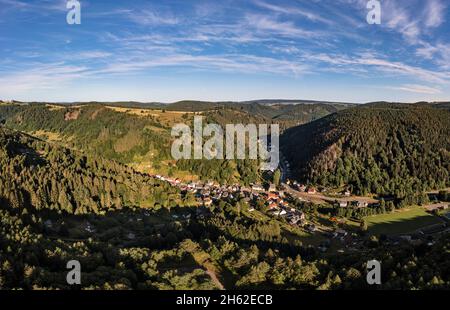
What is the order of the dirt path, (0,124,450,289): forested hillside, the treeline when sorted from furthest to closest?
the dirt path, the treeline, (0,124,450,289): forested hillside

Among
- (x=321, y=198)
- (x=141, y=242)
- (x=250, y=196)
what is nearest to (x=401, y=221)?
(x=321, y=198)

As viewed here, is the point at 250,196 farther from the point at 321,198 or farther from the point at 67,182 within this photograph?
the point at 67,182

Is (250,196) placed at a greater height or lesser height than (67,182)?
lesser

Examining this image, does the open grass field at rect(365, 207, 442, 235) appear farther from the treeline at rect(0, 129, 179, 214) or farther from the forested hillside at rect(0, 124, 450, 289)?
the treeline at rect(0, 129, 179, 214)

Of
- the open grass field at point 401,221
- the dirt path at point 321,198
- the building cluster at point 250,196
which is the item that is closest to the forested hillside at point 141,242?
the building cluster at point 250,196

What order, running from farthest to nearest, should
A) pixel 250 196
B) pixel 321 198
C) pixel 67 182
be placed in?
pixel 321 198 < pixel 250 196 < pixel 67 182

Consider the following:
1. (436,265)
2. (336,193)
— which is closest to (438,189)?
(336,193)

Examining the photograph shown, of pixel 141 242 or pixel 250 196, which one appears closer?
pixel 141 242

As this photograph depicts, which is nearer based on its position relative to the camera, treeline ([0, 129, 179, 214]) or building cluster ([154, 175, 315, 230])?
treeline ([0, 129, 179, 214])

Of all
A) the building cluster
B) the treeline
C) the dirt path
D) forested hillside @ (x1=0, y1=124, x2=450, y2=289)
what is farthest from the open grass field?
the treeline
